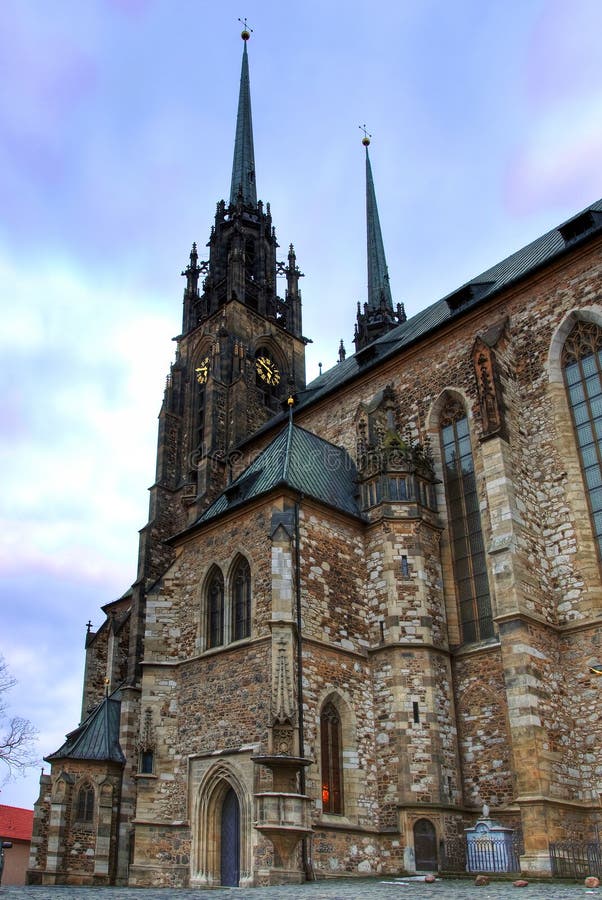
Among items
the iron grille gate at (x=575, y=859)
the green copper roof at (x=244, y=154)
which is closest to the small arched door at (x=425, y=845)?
the iron grille gate at (x=575, y=859)

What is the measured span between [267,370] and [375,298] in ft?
24.5

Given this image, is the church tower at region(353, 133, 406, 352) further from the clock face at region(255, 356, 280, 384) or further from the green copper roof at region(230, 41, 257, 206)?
the green copper roof at region(230, 41, 257, 206)

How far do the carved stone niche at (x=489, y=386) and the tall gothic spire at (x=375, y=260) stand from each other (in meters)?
21.7

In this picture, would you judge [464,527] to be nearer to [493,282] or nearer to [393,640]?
[393,640]

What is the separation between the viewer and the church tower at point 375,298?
39375 millimetres

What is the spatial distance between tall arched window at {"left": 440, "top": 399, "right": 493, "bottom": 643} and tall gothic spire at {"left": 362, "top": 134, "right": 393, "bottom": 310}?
2035 cm

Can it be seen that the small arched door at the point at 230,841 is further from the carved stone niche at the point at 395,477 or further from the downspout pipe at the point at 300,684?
the carved stone niche at the point at 395,477

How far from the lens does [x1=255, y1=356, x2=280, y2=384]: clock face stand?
36406 millimetres

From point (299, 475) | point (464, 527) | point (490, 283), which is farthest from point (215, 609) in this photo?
point (490, 283)

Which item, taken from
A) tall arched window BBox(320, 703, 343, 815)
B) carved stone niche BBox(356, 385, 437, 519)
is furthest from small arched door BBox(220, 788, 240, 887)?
carved stone niche BBox(356, 385, 437, 519)

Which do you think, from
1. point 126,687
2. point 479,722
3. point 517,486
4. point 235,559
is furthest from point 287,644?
point 126,687

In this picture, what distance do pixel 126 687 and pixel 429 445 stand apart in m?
10.7

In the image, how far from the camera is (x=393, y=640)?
1800 cm

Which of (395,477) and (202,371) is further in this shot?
(202,371)
